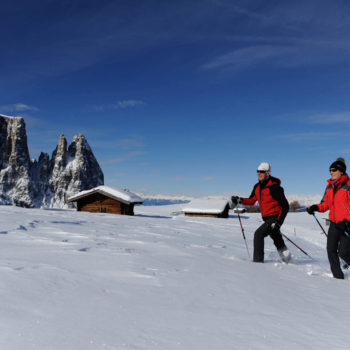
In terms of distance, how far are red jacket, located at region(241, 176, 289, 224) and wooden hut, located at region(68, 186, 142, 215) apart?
21837 millimetres

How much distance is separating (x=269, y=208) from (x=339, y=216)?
1248 millimetres

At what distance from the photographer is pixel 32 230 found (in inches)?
272

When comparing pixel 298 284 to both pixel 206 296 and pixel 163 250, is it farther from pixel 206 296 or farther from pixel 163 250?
pixel 163 250

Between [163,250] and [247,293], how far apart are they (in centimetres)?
254

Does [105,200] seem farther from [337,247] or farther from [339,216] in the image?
[339,216]

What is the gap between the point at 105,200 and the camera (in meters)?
28.2

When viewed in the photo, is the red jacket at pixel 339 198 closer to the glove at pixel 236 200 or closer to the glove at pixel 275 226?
the glove at pixel 275 226

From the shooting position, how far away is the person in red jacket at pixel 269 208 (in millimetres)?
5969

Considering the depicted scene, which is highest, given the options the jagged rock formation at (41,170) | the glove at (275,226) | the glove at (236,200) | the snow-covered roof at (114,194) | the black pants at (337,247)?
the jagged rock formation at (41,170)

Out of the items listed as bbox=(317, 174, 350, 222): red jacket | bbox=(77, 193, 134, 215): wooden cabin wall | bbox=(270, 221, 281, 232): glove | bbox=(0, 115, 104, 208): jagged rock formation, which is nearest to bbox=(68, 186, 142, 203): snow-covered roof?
bbox=(77, 193, 134, 215): wooden cabin wall

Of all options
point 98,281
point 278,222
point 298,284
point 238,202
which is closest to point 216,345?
point 98,281

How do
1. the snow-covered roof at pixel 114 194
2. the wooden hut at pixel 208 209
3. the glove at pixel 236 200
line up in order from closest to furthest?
the glove at pixel 236 200, the snow-covered roof at pixel 114 194, the wooden hut at pixel 208 209

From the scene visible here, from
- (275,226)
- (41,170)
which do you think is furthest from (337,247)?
(41,170)

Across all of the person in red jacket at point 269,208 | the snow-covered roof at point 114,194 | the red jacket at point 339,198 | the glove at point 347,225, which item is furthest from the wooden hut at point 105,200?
the glove at point 347,225
